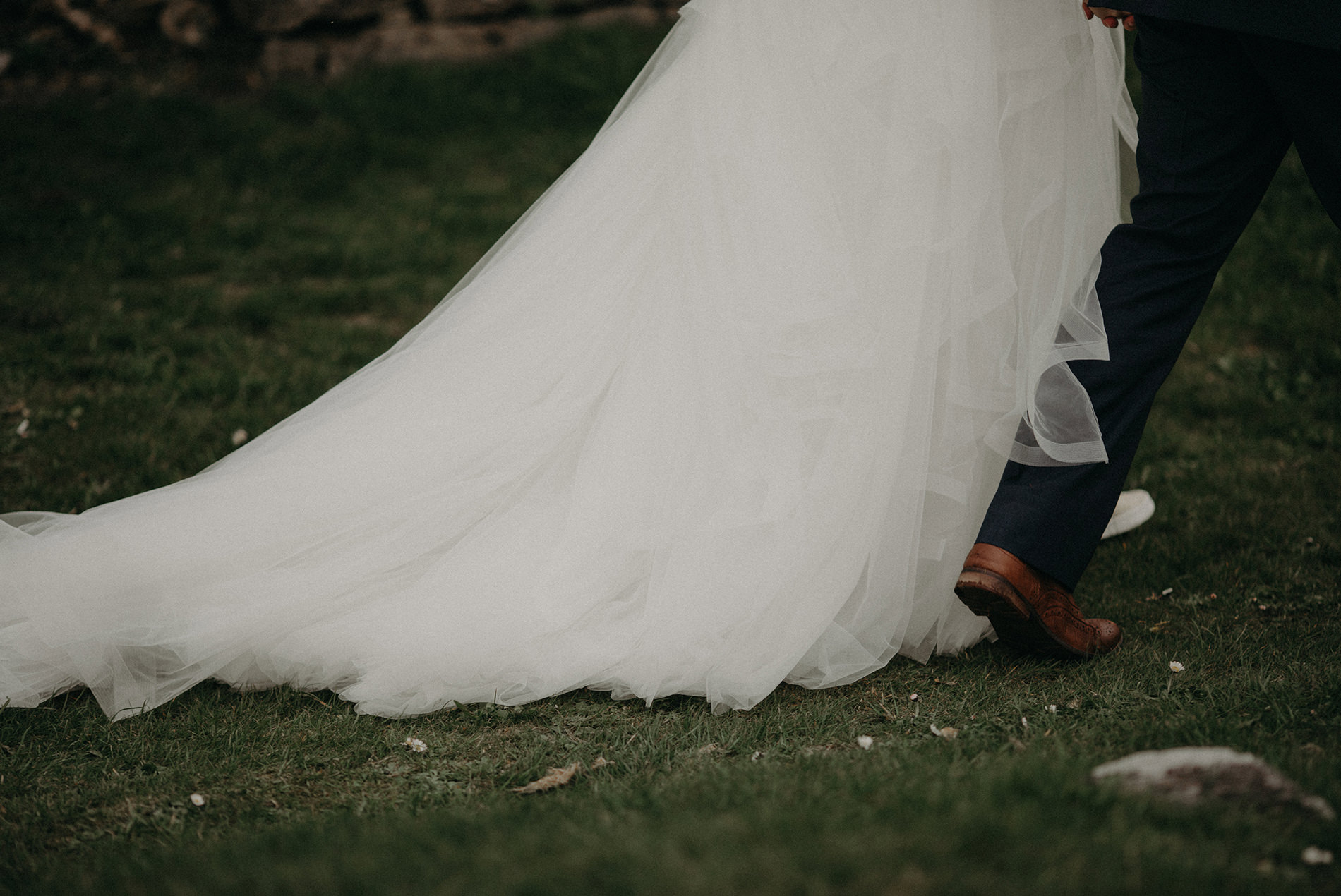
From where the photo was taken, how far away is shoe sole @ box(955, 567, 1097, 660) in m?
2.39

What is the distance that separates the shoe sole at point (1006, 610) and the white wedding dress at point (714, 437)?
18cm

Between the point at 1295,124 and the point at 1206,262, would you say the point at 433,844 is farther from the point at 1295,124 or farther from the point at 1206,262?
the point at 1295,124

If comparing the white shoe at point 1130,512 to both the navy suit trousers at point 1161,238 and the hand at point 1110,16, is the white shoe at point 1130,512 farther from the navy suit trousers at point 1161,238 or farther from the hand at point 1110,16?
the hand at point 1110,16

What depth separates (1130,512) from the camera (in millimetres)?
3463

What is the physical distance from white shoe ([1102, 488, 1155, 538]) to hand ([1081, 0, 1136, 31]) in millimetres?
1525

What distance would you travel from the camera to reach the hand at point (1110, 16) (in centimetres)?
246

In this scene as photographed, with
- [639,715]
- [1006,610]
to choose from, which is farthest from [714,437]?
[1006,610]

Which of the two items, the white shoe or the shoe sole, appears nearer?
the shoe sole

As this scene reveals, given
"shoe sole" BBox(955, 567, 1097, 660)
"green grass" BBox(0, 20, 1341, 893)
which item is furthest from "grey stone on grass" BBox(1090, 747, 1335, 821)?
"shoe sole" BBox(955, 567, 1097, 660)

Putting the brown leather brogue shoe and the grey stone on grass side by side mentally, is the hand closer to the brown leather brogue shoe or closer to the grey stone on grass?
the brown leather brogue shoe

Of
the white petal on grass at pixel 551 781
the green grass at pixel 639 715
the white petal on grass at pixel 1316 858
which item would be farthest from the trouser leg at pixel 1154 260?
the white petal on grass at pixel 551 781

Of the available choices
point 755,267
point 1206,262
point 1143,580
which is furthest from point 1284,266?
point 755,267

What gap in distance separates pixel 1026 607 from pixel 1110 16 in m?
1.48

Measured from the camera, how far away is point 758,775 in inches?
82.8
